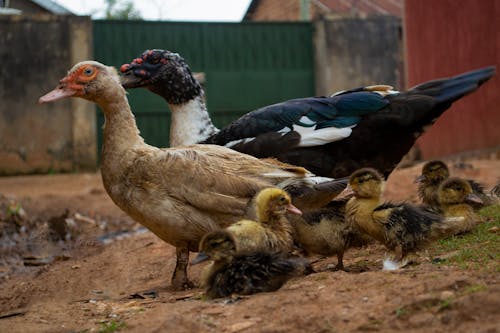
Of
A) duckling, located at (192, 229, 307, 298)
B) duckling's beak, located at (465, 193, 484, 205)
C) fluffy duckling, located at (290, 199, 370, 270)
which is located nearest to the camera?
duckling, located at (192, 229, 307, 298)

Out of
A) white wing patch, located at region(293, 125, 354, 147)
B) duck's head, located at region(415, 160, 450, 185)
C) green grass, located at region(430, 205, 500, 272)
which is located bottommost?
green grass, located at region(430, 205, 500, 272)

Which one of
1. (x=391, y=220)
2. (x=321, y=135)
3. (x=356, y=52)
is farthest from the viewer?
(x=356, y=52)

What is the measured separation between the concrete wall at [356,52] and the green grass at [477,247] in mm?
9782

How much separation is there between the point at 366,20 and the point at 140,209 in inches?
470

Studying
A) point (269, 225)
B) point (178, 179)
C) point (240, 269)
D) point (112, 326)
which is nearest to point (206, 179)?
point (178, 179)

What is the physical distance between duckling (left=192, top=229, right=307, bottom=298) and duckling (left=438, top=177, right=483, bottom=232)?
70.7 inches

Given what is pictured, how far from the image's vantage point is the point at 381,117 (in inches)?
230

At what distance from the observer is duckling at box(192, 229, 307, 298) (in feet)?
13.0

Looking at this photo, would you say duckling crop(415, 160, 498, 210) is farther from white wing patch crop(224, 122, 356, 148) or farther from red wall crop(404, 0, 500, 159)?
red wall crop(404, 0, 500, 159)

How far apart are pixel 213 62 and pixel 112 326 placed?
12028 mm

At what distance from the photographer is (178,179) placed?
191 inches

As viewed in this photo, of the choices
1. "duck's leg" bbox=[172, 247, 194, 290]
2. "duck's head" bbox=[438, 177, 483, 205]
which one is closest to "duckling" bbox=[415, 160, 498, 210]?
"duck's head" bbox=[438, 177, 483, 205]

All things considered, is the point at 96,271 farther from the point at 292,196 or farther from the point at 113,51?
the point at 113,51

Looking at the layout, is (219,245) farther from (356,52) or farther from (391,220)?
(356,52)
